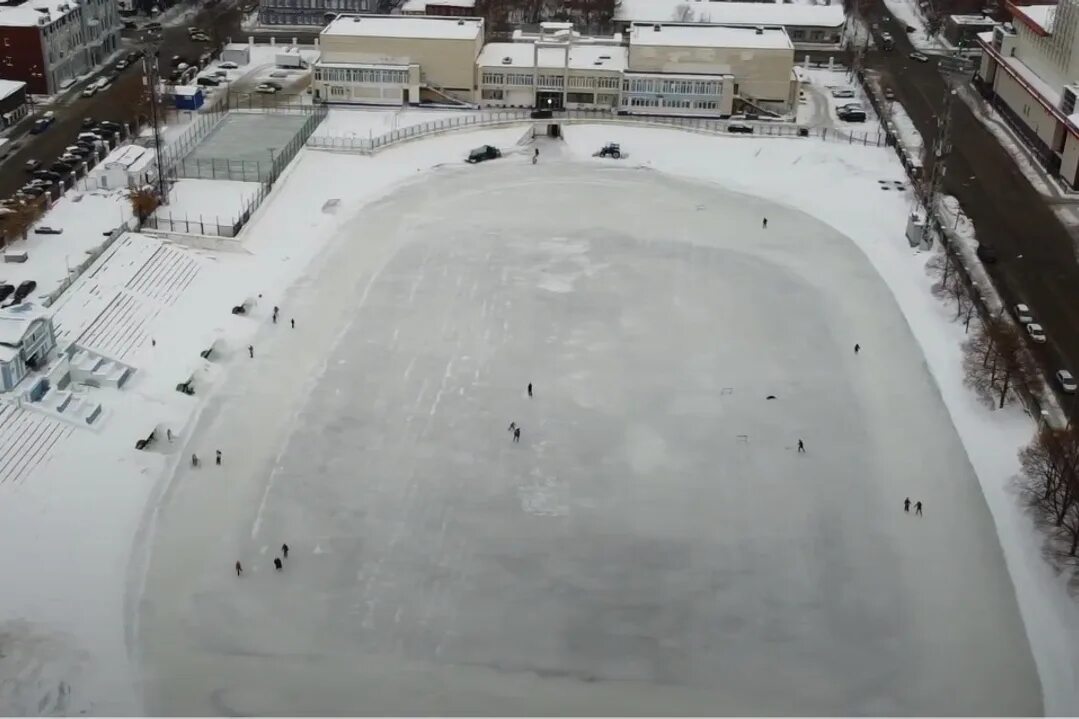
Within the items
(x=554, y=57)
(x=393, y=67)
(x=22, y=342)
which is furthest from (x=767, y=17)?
(x=22, y=342)

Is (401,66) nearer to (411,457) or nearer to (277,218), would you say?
(277,218)

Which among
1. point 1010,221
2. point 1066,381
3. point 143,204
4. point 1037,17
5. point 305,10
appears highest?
point 1037,17

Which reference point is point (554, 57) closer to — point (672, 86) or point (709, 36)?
point (672, 86)

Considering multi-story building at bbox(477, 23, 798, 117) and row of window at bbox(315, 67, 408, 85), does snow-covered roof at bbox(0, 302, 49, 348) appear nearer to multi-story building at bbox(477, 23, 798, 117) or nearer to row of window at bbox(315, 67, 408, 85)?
row of window at bbox(315, 67, 408, 85)

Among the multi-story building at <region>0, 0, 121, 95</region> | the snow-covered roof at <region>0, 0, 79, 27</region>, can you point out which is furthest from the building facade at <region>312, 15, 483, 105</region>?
the snow-covered roof at <region>0, 0, 79, 27</region>

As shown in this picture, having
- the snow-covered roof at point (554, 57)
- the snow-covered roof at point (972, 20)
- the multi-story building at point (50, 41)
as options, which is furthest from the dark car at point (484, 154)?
the snow-covered roof at point (972, 20)

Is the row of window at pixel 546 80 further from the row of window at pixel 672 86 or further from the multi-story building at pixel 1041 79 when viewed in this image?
the multi-story building at pixel 1041 79
